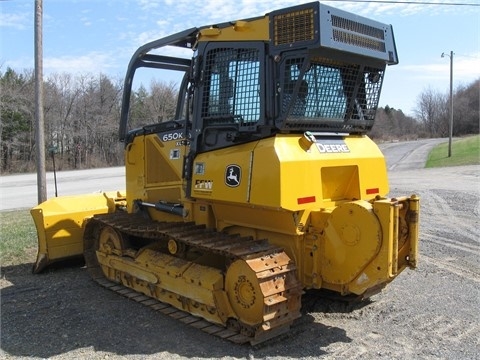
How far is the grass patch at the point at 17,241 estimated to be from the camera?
7.60 metres

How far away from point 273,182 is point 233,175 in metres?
0.57

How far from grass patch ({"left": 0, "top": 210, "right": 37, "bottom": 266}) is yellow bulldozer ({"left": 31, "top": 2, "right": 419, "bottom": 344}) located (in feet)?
8.68

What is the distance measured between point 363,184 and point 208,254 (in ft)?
6.22

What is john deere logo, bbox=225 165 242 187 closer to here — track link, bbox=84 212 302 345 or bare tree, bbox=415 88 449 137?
track link, bbox=84 212 302 345

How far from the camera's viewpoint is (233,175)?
4.75 metres

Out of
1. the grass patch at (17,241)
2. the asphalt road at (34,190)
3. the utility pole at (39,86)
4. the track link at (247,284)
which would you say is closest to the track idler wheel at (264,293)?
the track link at (247,284)

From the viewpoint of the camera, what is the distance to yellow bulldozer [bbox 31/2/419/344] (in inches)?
170

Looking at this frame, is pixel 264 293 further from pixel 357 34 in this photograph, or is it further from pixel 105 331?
pixel 357 34

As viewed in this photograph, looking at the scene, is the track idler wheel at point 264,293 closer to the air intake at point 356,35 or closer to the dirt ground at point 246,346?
the dirt ground at point 246,346

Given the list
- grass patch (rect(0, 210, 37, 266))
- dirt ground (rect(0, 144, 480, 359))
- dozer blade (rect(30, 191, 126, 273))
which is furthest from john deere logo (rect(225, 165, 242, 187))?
grass patch (rect(0, 210, 37, 266))

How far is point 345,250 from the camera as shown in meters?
4.38

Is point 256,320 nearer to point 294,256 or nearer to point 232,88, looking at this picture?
point 294,256

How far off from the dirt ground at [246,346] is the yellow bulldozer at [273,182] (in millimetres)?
251

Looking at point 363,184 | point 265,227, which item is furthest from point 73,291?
point 363,184
